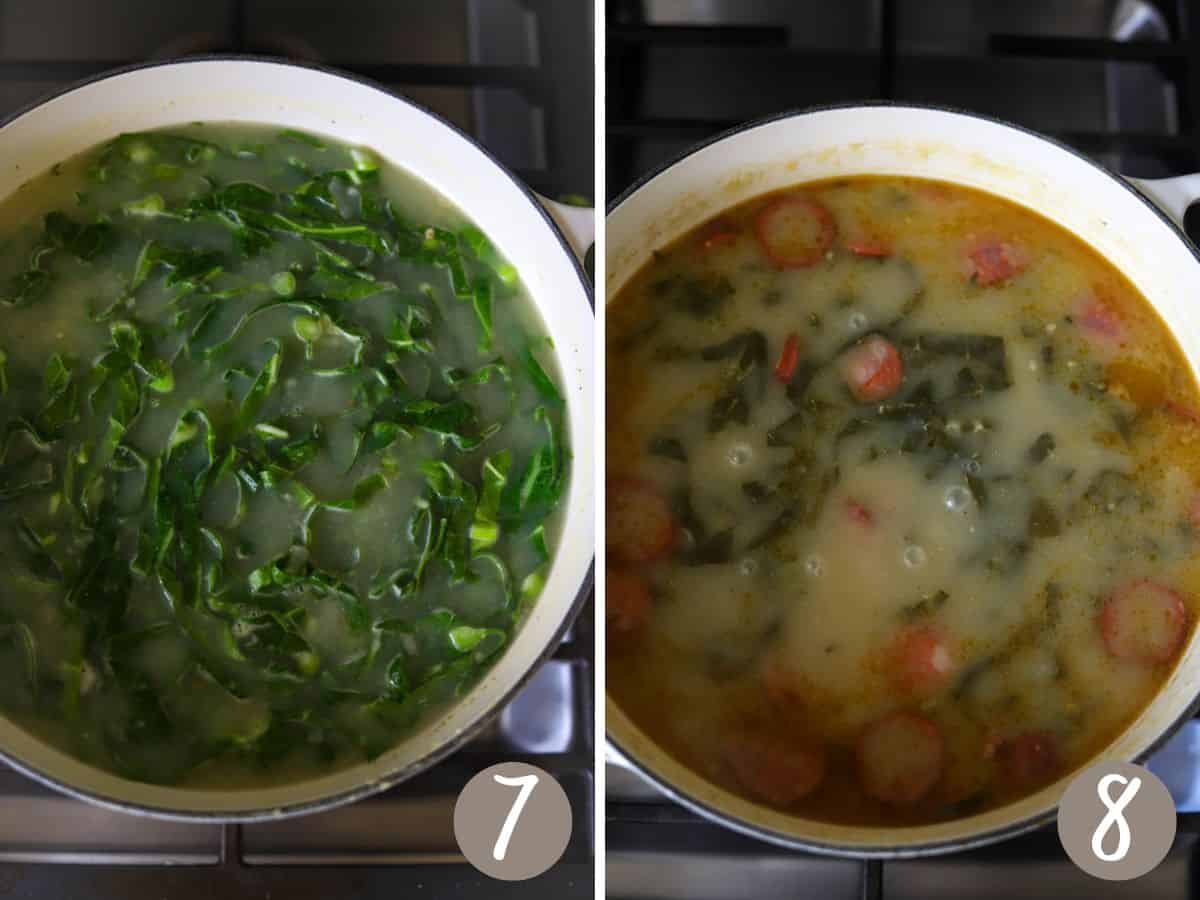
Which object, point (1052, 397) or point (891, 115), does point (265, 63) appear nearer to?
point (891, 115)

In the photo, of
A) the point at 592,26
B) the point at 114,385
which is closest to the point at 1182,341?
the point at 592,26

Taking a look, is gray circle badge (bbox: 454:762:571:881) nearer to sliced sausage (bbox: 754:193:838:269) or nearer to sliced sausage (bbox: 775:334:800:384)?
sliced sausage (bbox: 775:334:800:384)

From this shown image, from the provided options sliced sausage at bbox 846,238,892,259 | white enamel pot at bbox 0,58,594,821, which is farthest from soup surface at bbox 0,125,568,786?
sliced sausage at bbox 846,238,892,259

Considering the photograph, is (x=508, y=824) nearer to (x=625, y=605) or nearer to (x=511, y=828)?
(x=511, y=828)

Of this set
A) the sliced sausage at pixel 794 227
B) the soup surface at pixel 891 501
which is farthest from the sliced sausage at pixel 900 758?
the sliced sausage at pixel 794 227

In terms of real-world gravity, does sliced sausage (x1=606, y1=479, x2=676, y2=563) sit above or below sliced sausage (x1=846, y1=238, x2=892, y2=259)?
below

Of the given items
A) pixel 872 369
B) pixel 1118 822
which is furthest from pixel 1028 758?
pixel 872 369
